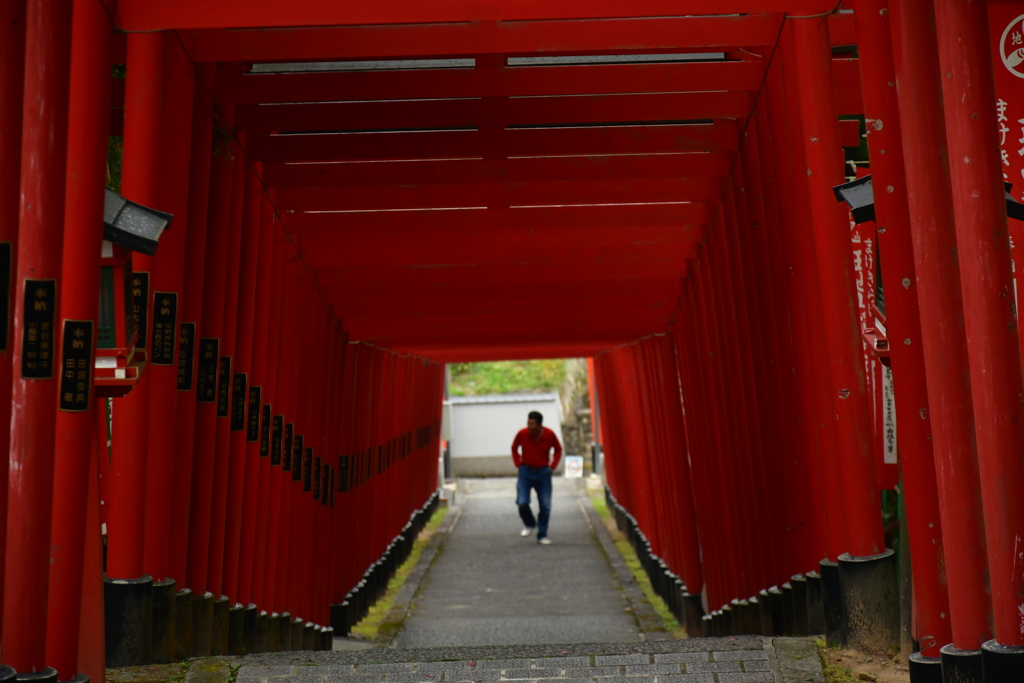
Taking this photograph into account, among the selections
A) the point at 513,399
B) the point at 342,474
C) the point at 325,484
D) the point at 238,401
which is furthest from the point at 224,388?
the point at 513,399

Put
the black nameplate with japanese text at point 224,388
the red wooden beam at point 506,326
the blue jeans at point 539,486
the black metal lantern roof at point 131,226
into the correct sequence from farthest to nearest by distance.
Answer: the blue jeans at point 539,486 < the red wooden beam at point 506,326 < the black nameplate with japanese text at point 224,388 < the black metal lantern roof at point 131,226

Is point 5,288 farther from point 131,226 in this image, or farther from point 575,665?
point 575,665

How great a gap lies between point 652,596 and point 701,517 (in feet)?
9.48

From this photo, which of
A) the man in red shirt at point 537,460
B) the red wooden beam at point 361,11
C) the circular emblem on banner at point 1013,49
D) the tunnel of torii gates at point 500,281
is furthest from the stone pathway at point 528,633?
the red wooden beam at point 361,11

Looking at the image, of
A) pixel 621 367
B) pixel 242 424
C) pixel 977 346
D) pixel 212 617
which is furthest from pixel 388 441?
pixel 977 346

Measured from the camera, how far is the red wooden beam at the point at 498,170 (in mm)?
8281

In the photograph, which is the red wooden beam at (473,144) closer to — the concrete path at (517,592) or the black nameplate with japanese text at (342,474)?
the concrete path at (517,592)

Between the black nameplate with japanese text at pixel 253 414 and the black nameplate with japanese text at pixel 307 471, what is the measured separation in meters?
2.09

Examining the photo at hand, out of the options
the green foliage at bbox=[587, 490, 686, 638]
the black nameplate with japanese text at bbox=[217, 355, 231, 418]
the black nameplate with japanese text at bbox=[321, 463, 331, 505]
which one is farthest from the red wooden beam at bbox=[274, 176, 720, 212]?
the green foliage at bbox=[587, 490, 686, 638]

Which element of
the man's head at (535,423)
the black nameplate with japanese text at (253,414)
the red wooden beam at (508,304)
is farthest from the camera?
the man's head at (535,423)

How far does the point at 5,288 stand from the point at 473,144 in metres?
4.67

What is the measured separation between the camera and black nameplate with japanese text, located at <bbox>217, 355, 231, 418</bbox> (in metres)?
6.75

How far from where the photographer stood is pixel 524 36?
5.52 meters

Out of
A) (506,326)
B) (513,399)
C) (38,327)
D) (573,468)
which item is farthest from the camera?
(513,399)
